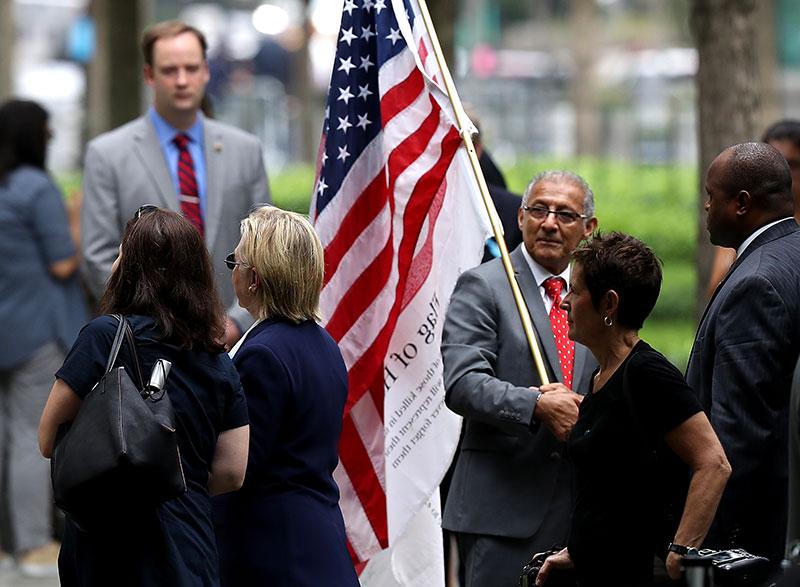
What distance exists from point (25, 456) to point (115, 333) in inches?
193

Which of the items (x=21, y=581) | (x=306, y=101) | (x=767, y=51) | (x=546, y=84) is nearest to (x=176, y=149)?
(x=21, y=581)

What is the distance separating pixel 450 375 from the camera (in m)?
5.88

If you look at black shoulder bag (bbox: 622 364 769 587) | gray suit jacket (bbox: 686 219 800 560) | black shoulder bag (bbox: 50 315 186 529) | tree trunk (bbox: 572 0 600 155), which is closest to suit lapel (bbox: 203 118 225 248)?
gray suit jacket (bbox: 686 219 800 560)

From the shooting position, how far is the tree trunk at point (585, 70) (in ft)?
75.1

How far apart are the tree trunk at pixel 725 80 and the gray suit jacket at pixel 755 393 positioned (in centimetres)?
457

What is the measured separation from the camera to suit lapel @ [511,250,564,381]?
5.98m

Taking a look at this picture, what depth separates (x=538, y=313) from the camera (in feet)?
19.8

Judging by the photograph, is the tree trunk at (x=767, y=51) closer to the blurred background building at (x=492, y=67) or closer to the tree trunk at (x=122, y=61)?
the blurred background building at (x=492, y=67)

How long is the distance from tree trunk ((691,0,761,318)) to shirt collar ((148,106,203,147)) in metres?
3.36

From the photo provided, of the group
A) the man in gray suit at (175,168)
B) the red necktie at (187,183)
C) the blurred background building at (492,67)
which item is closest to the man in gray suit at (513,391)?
the man in gray suit at (175,168)

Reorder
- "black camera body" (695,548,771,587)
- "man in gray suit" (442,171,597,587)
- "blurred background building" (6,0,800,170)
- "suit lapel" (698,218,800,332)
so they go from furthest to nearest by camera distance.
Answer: "blurred background building" (6,0,800,170) → "man in gray suit" (442,171,597,587) → "suit lapel" (698,218,800,332) → "black camera body" (695,548,771,587)

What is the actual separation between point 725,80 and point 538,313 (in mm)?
4432

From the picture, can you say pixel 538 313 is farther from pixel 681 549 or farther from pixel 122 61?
pixel 122 61

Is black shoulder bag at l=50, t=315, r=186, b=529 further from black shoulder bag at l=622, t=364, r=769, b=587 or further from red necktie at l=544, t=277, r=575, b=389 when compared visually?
red necktie at l=544, t=277, r=575, b=389
